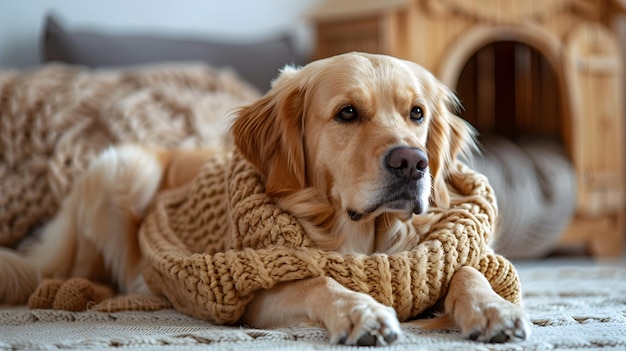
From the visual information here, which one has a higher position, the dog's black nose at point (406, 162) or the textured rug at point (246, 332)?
the dog's black nose at point (406, 162)

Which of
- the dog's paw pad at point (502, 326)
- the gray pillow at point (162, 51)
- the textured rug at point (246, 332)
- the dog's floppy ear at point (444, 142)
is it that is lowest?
the textured rug at point (246, 332)

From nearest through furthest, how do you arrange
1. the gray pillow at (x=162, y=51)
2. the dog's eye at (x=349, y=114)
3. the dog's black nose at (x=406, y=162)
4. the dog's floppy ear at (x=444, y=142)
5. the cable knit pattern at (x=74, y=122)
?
1. the dog's black nose at (x=406, y=162)
2. the dog's eye at (x=349, y=114)
3. the dog's floppy ear at (x=444, y=142)
4. the cable knit pattern at (x=74, y=122)
5. the gray pillow at (x=162, y=51)

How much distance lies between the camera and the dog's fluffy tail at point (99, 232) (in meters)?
2.21

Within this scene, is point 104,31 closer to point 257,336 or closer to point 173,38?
point 173,38

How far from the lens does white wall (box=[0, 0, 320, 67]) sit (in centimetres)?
341

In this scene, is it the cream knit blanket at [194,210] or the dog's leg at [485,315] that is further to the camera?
the cream knit blanket at [194,210]

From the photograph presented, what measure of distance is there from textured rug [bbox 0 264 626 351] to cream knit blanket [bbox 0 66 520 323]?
0.10m

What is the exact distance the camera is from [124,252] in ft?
7.37

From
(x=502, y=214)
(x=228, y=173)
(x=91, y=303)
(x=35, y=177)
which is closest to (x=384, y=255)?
(x=228, y=173)

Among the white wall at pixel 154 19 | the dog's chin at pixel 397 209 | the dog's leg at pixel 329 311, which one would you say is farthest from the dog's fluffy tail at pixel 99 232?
the white wall at pixel 154 19

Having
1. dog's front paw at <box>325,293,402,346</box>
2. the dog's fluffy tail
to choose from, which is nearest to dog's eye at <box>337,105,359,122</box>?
dog's front paw at <box>325,293,402,346</box>

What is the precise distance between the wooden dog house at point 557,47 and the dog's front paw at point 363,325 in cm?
208

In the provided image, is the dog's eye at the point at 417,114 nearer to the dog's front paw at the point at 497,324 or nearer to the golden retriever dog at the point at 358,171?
the golden retriever dog at the point at 358,171

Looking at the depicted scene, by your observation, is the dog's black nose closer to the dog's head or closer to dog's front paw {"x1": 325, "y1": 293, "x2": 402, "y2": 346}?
the dog's head
